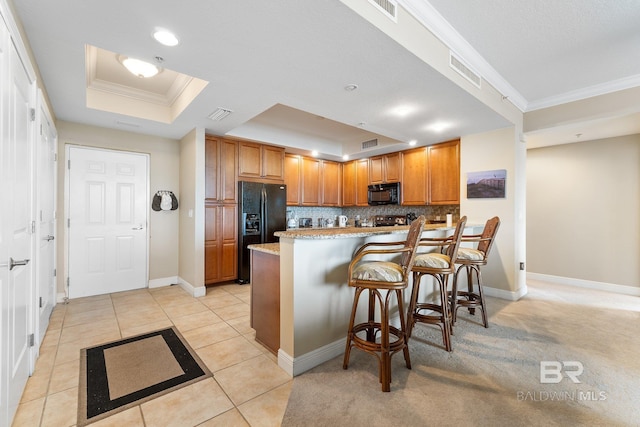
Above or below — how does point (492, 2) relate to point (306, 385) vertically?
above

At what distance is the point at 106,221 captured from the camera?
13.2ft

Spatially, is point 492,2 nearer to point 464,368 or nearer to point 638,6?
point 638,6

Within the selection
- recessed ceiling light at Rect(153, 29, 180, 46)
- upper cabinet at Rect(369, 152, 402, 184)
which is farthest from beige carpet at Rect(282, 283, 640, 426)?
upper cabinet at Rect(369, 152, 402, 184)

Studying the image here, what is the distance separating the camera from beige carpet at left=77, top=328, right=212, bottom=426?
1.75m

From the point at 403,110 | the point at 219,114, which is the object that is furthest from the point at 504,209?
the point at 219,114

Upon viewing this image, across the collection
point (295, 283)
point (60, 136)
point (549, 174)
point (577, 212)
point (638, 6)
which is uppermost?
point (638, 6)

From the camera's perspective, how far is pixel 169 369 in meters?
2.12

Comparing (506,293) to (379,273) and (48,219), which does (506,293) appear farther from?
(48,219)

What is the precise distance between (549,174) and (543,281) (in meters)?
1.87

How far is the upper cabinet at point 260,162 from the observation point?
4.66 metres

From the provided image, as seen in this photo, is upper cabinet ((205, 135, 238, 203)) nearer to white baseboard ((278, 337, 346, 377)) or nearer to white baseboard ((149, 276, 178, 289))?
white baseboard ((149, 276, 178, 289))

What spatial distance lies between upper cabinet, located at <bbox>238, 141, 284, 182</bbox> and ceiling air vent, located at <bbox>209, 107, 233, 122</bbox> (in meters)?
1.02

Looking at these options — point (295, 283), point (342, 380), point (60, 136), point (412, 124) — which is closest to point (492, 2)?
point (412, 124)

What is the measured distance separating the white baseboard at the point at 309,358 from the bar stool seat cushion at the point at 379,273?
0.70m
